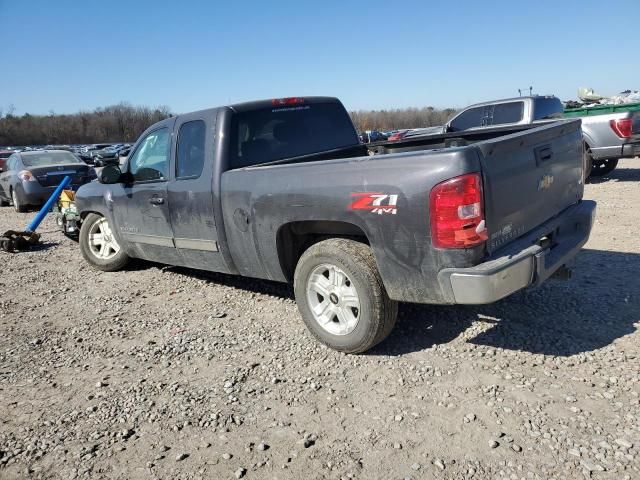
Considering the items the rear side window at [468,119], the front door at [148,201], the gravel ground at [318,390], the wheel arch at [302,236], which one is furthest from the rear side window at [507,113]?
the wheel arch at [302,236]

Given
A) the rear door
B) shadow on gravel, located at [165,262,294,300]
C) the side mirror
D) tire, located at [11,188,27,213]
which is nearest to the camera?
the rear door

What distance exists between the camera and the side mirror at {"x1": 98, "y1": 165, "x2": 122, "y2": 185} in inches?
215

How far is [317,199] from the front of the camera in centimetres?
357

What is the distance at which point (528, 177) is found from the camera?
3469 mm

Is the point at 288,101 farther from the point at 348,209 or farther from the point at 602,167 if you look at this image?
the point at 602,167

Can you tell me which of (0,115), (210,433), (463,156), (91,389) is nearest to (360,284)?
(463,156)

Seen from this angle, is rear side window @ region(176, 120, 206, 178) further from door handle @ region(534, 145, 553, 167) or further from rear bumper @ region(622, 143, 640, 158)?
rear bumper @ region(622, 143, 640, 158)

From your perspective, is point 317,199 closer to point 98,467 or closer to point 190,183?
point 190,183

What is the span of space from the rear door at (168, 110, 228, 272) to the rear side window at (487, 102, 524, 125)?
313 inches

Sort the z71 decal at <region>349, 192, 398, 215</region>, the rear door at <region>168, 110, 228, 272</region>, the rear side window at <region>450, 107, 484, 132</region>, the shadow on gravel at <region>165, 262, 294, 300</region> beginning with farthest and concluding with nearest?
the rear side window at <region>450, 107, 484, 132</region> → the shadow on gravel at <region>165, 262, 294, 300</region> → the rear door at <region>168, 110, 228, 272</region> → the z71 decal at <region>349, 192, 398, 215</region>

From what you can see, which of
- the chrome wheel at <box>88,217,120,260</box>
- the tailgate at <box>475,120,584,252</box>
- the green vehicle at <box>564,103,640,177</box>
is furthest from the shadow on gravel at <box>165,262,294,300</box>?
the green vehicle at <box>564,103,640,177</box>

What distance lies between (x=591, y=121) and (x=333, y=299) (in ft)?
30.8

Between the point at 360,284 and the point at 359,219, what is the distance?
18.5 inches

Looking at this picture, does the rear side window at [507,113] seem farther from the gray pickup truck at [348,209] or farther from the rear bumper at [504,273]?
the rear bumper at [504,273]
